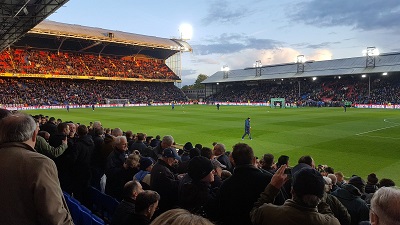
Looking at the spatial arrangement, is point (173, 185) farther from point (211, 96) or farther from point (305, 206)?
point (211, 96)

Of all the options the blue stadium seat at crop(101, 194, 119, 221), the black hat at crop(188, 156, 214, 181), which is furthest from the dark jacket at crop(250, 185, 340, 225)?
the blue stadium seat at crop(101, 194, 119, 221)

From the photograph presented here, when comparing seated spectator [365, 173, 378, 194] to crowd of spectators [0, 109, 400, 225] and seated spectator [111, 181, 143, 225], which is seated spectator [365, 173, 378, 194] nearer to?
crowd of spectators [0, 109, 400, 225]

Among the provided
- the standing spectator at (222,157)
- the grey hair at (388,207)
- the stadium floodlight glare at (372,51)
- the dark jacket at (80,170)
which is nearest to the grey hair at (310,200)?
the grey hair at (388,207)

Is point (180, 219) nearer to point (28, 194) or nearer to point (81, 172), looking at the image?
point (28, 194)

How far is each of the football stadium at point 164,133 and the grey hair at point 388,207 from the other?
64 centimetres

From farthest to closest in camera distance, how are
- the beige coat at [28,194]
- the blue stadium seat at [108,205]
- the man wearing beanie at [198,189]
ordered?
the blue stadium seat at [108,205] < the man wearing beanie at [198,189] < the beige coat at [28,194]

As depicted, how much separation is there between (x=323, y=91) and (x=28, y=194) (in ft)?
236

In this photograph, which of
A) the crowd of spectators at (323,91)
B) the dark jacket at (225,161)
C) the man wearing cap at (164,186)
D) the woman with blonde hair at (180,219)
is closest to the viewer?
the woman with blonde hair at (180,219)

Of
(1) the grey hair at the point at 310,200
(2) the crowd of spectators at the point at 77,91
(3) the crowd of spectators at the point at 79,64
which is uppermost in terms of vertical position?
(3) the crowd of spectators at the point at 79,64

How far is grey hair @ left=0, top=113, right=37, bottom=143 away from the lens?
2.76m

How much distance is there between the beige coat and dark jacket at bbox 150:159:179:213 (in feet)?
8.19

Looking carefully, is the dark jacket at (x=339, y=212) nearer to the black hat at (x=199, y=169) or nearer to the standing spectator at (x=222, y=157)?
the black hat at (x=199, y=169)

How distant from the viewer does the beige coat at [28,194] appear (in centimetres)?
249

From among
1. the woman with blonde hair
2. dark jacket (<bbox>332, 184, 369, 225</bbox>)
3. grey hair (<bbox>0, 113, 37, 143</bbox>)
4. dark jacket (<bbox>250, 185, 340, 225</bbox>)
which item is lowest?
dark jacket (<bbox>332, 184, 369, 225</bbox>)
